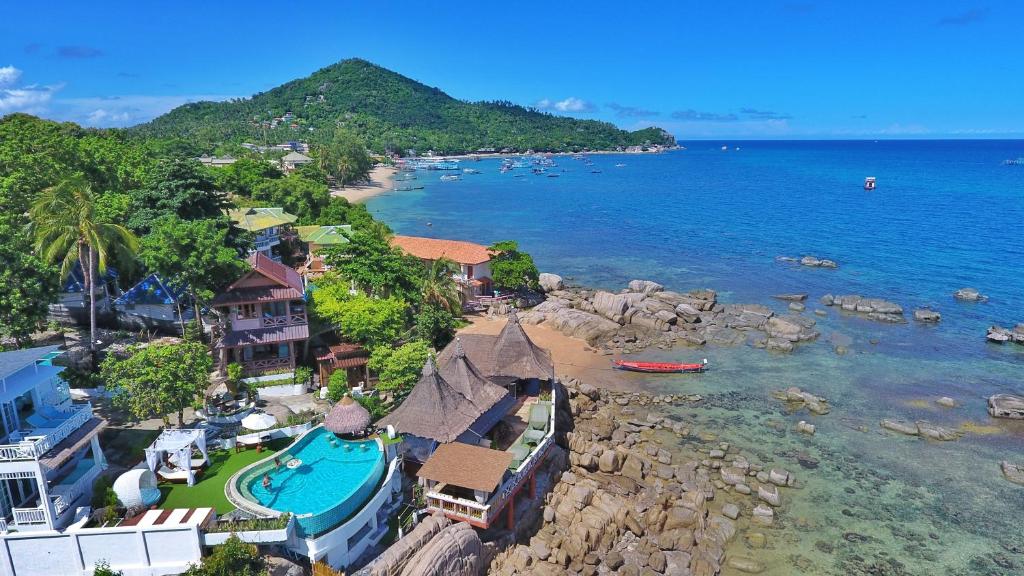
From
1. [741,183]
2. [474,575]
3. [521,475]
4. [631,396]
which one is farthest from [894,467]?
[741,183]

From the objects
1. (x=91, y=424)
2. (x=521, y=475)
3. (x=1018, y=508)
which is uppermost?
(x=91, y=424)

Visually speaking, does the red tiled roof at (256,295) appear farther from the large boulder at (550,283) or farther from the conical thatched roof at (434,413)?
the large boulder at (550,283)

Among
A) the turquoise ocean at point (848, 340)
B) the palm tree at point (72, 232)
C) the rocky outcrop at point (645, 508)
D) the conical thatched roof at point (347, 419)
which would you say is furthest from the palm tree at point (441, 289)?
the palm tree at point (72, 232)

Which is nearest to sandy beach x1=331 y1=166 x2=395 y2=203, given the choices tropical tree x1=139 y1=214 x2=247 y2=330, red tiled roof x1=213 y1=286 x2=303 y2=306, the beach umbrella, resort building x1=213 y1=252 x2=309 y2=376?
tropical tree x1=139 y1=214 x2=247 y2=330

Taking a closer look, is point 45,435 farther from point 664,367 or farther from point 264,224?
point 264,224

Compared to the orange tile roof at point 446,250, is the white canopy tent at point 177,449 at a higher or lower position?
lower

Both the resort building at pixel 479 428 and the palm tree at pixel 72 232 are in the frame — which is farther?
the palm tree at pixel 72 232

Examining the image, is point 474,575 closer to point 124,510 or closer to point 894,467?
point 124,510

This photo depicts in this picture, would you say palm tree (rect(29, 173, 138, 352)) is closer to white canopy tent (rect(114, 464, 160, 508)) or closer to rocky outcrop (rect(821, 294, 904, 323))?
white canopy tent (rect(114, 464, 160, 508))
